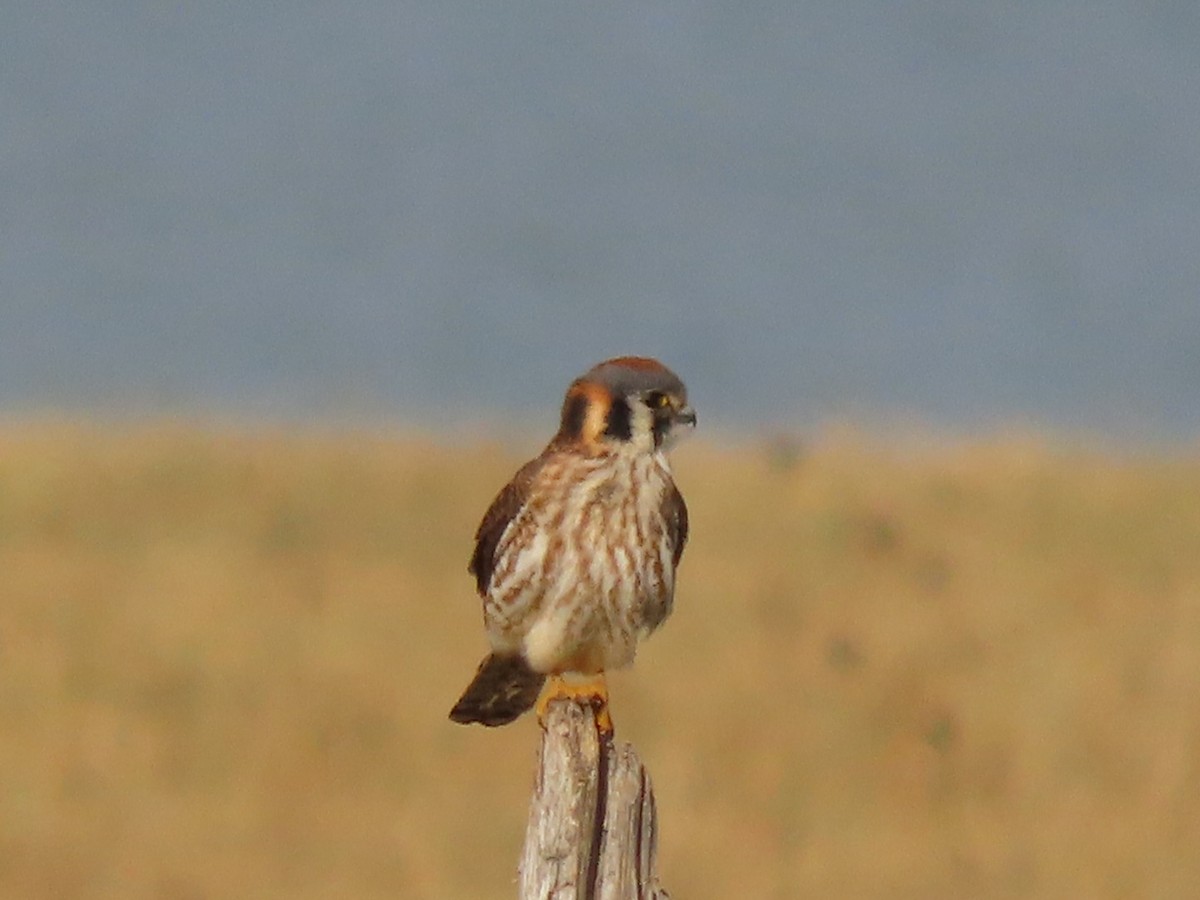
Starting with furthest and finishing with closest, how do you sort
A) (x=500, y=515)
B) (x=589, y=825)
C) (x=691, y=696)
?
(x=691, y=696) < (x=500, y=515) < (x=589, y=825)

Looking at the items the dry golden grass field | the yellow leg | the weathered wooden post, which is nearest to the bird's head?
the yellow leg

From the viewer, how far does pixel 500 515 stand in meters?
5.24

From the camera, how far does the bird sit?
5016mm

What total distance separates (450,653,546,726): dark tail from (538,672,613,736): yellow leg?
0.04m

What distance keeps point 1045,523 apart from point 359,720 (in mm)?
Result: 3350

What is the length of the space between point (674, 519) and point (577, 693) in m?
0.45

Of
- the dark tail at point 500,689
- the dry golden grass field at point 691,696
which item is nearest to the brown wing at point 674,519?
the dark tail at point 500,689

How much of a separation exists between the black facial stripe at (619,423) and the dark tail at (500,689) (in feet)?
1.88

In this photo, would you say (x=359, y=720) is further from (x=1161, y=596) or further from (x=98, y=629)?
(x=1161, y=596)

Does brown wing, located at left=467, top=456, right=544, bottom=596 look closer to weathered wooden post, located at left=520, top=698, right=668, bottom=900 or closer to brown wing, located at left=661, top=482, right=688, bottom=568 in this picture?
brown wing, located at left=661, top=482, right=688, bottom=568

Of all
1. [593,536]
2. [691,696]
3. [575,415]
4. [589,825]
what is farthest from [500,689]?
[691,696]

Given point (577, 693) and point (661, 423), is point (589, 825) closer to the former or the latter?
point (577, 693)

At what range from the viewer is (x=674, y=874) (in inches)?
313

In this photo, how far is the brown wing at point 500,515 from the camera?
520 cm
